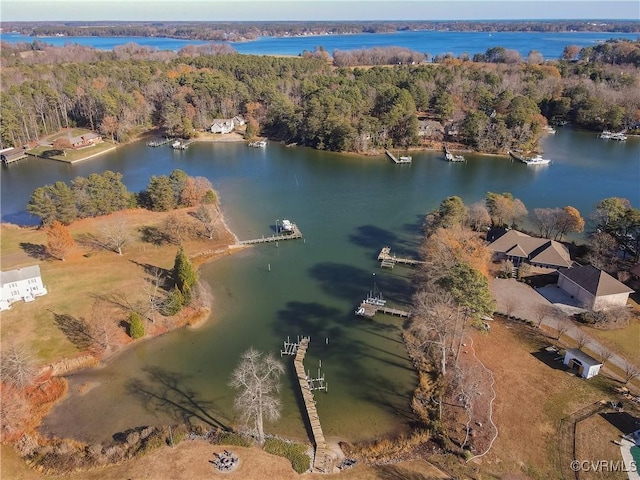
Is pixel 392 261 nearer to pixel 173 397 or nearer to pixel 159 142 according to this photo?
pixel 173 397

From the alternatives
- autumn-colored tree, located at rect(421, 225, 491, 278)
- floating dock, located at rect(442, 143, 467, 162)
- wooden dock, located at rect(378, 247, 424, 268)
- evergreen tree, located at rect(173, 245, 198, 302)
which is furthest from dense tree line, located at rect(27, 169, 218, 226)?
floating dock, located at rect(442, 143, 467, 162)

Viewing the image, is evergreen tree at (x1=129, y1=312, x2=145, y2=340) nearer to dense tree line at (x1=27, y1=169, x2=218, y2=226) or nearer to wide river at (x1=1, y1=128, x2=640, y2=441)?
wide river at (x1=1, y1=128, x2=640, y2=441)

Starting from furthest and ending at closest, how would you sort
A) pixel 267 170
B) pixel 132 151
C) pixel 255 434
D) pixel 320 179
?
pixel 132 151 → pixel 267 170 → pixel 320 179 → pixel 255 434

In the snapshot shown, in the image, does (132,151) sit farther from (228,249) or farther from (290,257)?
(290,257)

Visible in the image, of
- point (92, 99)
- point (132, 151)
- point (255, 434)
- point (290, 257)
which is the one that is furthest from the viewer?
point (92, 99)

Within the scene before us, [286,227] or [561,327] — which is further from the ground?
[286,227]

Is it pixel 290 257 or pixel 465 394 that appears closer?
pixel 465 394

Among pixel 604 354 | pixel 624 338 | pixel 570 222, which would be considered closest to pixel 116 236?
pixel 604 354

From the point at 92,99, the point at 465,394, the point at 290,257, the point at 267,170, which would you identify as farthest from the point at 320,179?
the point at 92,99
